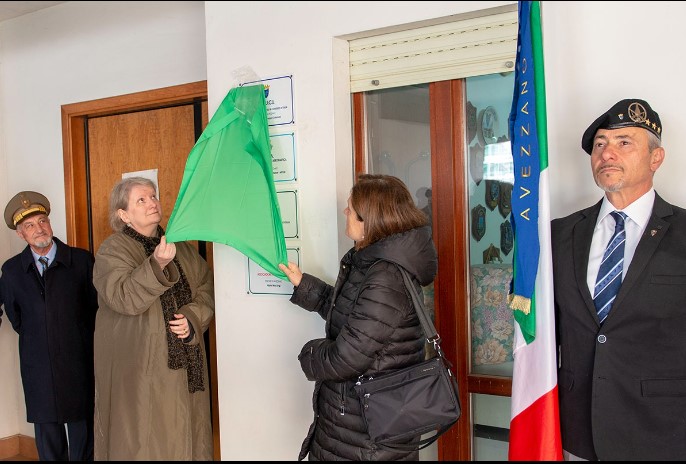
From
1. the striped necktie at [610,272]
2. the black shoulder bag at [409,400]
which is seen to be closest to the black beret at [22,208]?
the black shoulder bag at [409,400]

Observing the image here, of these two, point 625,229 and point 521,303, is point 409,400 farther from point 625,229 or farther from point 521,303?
point 625,229

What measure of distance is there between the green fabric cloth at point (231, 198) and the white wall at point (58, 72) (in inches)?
32.4

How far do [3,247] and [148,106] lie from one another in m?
1.35

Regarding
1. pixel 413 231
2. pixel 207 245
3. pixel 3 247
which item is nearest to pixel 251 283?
pixel 207 245

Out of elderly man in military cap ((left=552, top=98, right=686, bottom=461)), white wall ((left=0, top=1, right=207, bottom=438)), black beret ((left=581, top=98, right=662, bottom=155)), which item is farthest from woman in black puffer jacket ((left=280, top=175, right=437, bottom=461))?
white wall ((left=0, top=1, right=207, bottom=438))

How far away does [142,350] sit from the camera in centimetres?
267

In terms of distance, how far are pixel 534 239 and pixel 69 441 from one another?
266cm

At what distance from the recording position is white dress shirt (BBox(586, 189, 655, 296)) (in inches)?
76.6

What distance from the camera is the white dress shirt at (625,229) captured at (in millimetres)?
1946

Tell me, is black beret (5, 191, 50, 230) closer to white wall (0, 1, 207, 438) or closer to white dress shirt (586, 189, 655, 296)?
white wall (0, 1, 207, 438)

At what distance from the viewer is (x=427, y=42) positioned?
2605 millimetres

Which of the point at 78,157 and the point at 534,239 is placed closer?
the point at 534,239

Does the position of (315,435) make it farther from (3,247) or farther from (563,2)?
(3,247)

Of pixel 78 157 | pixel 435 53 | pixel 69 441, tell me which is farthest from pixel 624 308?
pixel 78 157
